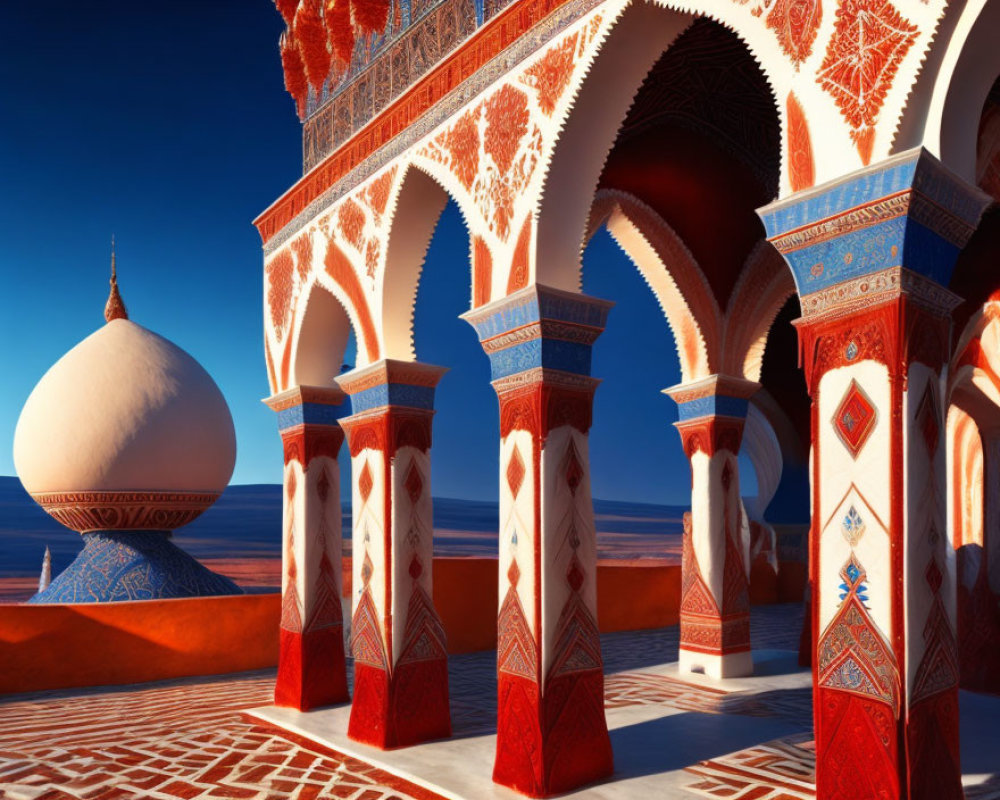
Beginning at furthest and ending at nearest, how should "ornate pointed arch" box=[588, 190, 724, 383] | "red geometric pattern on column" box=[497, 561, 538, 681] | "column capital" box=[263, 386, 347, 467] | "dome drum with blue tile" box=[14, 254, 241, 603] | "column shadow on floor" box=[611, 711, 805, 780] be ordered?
"dome drum with blue tile" box=[14, 254, 241, 603]
"ornate pointed arch" box=[588, 190, 724, 383]
"column capital" box=[263, 386, 347, 467]
"column shadow on floor" box=[611, 711, 805, 780]
"red geometric pattern on column" box=[497, 561, 538, 681]

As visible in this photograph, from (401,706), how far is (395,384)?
1.84 meters

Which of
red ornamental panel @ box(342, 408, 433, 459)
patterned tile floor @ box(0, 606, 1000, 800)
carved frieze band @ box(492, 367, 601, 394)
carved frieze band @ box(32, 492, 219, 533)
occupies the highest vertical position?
carved frieze band @ box(492, 367, 601, 394)

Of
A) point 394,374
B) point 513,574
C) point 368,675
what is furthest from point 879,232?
point 368,675

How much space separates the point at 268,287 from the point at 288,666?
117 inches

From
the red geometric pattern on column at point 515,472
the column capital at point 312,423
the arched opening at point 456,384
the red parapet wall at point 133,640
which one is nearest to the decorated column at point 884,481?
the red geometric pattern on column at point 515,472

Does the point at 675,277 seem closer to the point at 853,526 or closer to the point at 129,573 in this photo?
the point at 853,526

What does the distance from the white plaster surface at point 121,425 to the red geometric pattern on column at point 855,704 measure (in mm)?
7686

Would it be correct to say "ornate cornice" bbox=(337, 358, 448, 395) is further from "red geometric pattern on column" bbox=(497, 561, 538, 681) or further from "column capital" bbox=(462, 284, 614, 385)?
"red geometric pattern on column" bbox=(497, 561, 538, 681)

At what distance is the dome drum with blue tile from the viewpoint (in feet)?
29.4

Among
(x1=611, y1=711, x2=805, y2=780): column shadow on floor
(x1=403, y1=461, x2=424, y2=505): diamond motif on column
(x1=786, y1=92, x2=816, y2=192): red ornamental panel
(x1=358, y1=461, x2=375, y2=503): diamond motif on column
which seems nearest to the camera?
(x1=786, y1=92, x2=816, y2=192): red ornamental panel

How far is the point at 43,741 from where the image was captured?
214 inches

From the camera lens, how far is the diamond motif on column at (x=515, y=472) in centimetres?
434

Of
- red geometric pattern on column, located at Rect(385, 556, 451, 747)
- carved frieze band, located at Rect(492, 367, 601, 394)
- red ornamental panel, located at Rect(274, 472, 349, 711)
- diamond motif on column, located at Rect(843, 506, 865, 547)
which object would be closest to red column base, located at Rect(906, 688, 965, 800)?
diamond motif on column, located at Rect(843, 506, 865, 547)

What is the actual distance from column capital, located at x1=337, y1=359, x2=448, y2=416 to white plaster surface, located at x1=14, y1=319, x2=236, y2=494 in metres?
4.37
